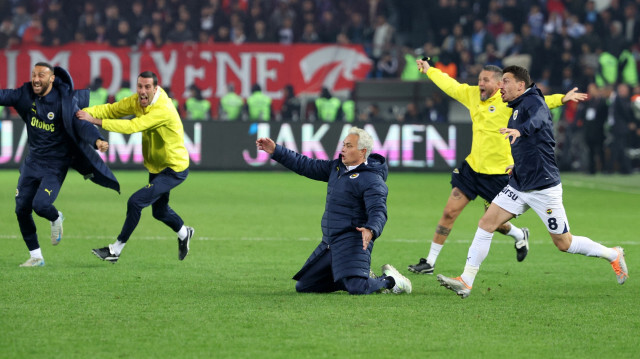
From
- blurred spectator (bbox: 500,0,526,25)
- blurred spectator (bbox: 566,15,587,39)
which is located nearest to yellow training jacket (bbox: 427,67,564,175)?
blurred spectator (bbox: 566,15,587,39)

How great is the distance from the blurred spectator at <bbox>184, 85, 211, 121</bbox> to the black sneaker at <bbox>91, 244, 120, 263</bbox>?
16.5m

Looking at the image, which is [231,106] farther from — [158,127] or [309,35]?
[158,127]

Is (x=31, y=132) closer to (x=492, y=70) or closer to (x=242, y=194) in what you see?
(x=492, y=70)

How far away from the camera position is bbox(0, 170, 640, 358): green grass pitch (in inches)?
275

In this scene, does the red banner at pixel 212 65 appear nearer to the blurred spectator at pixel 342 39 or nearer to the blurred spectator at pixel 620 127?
the blurred spectator at pixel 342 39

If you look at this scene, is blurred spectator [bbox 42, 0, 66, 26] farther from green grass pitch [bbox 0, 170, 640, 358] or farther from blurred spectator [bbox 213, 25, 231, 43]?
green grass pitch [bbox 0, 170, 640, 358]

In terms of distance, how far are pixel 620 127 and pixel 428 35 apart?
6.67 m

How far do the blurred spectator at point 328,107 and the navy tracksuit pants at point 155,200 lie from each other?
53.0 ft

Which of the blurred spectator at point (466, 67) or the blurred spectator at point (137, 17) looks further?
the blurred spectator at point (137, 17)

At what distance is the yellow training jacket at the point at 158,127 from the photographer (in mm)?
10970

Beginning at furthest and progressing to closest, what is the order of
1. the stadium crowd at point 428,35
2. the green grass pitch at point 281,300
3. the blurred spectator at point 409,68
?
1. the blurred spectator at point 409,68
2. the stadium crowd at point 428,35
3. the green grass pitch at point 281,300

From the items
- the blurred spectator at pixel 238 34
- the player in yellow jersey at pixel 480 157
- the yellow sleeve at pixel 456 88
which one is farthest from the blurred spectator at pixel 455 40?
the player in yellow jersey at pixel 480 157

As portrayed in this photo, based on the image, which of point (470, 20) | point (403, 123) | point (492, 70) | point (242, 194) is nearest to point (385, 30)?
point (470, 20)

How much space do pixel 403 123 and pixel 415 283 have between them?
16380 mm
